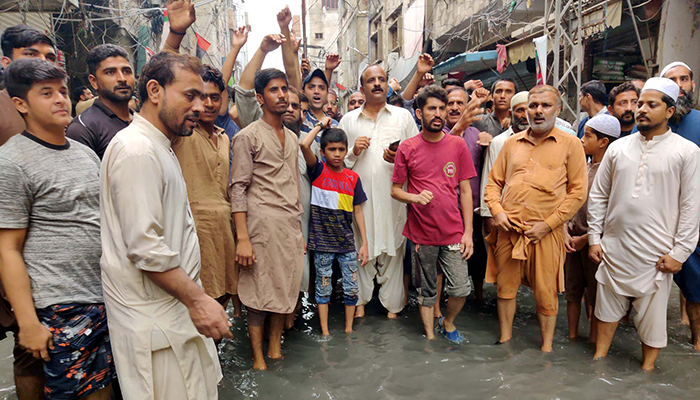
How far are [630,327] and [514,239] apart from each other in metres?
1.55

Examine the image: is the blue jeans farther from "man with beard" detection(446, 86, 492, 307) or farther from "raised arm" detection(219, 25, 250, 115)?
"raised arm" detection(219, 25, 250, 115)

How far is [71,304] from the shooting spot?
1850 millimetres

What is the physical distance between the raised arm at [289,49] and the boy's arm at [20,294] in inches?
101

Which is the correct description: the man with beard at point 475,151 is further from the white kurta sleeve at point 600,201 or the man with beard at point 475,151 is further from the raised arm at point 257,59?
the raised arm at point 257,59

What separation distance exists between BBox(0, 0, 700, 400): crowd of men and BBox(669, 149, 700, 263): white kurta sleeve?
12 mm

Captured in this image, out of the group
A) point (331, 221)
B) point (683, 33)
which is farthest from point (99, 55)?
point (683, 33)

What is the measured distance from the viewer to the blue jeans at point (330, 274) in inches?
143

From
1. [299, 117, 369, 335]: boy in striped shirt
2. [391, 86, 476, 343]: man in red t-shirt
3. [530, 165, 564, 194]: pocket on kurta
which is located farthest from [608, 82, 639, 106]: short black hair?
[299, 117, 369, 335]: boy in striped shirt

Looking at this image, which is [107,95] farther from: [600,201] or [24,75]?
[600,201]

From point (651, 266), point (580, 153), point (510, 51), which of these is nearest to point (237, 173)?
point (580, 153)

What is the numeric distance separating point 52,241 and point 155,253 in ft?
2.30

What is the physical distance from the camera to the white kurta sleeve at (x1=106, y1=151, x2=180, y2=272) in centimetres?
150

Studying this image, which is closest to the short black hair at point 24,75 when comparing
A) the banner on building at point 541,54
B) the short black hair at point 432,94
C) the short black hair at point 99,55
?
the short black hair at point 99,55

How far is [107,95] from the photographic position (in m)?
2.66
